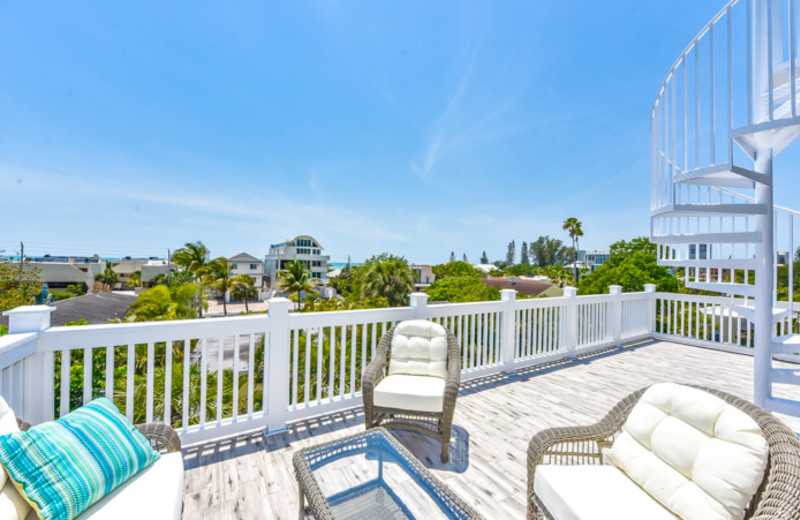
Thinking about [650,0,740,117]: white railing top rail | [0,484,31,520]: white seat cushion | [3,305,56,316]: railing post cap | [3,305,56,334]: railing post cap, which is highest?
[650,0,740,117]: white railing top rail

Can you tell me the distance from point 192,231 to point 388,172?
76.6ft

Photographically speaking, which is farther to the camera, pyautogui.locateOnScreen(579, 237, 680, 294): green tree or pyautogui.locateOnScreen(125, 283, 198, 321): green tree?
pyautogui.locateOnScreen(125, 283, 198, 321): green tree

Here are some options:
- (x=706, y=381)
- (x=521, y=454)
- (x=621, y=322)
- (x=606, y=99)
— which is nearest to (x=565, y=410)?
(x=521, y=454)

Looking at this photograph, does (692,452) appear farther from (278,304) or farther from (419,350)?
(278,304)

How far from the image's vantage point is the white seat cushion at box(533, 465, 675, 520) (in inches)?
49.5

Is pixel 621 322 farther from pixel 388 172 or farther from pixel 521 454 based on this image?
pixel 388 172

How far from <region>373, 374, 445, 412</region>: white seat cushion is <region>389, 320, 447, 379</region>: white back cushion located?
259 millimetres

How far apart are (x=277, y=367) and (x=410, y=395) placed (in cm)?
120

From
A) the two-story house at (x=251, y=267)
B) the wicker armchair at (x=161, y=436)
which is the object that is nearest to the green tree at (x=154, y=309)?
the wicker armchair at (x=161, y=436)

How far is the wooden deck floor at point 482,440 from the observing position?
76.2 inches

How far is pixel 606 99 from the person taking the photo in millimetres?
7039

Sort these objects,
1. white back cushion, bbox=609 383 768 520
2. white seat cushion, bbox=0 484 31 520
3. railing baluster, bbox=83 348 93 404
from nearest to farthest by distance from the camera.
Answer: white seat cushion, bbox=0 484 31 520 → white back cushion, bbox=609 383 768 520 → railing baluster, bbox=83 348 93 404

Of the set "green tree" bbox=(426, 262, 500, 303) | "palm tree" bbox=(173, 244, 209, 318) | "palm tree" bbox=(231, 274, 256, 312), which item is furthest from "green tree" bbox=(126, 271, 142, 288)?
"green tree" bbox=(426, 262, 500, 303)

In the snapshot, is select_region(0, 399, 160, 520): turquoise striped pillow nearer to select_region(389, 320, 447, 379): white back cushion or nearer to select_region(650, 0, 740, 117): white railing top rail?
select_region(389, 320, 447, 379): white back cushion
